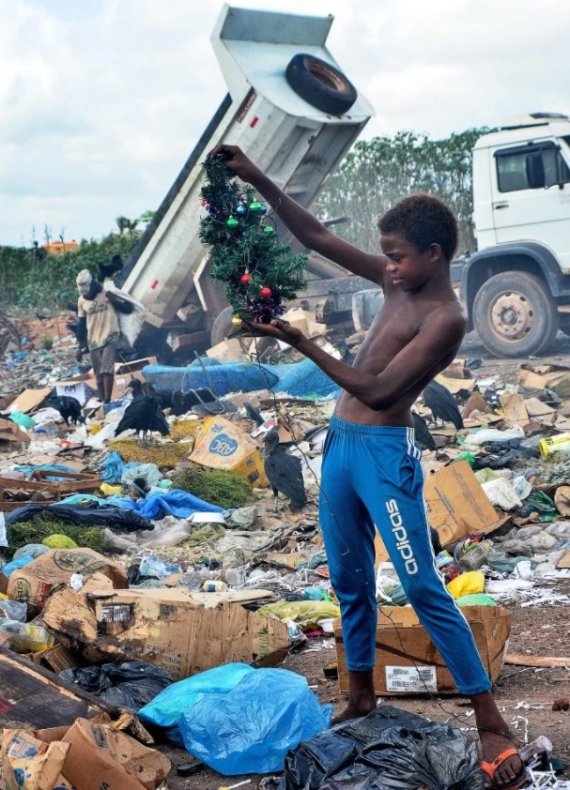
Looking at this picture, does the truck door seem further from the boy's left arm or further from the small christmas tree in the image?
the boy's left arm

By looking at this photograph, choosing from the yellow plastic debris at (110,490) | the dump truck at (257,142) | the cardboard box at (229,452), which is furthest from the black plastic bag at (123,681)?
the dump truck at (257,142)

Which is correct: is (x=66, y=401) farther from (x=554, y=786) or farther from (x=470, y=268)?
(x=554, y=786)

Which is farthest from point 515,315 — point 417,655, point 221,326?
point 417,655

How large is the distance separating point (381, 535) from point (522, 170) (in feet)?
31.4

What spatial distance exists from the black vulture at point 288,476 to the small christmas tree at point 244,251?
12.7 ft

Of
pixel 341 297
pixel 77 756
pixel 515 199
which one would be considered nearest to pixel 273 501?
pixel 77 756

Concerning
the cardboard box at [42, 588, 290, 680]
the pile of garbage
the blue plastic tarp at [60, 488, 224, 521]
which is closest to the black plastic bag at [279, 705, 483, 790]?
the pile of garbage

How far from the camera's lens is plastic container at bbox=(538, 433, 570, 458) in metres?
8.01

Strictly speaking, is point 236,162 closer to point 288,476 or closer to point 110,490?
point 288,476

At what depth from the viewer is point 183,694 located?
3.61 m

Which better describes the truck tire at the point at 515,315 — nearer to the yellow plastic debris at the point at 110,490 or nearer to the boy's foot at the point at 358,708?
A: the yellow plastic debris at the point at 110,490

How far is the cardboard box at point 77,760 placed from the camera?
2766mm

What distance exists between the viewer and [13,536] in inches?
253

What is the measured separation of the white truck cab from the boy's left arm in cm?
926
